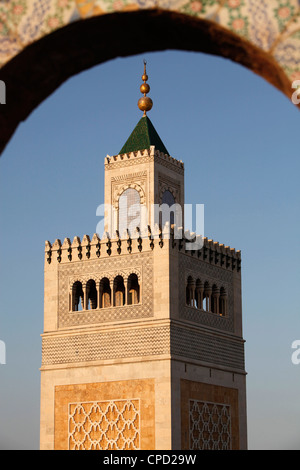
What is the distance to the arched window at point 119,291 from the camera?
27234 millimetres

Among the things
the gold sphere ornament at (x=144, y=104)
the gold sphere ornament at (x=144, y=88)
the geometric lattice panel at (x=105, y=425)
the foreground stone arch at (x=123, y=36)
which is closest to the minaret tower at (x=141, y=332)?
the geometric lattice panel at (x=105, y=425)

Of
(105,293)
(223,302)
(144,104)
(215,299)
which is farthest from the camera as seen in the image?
(144,104)

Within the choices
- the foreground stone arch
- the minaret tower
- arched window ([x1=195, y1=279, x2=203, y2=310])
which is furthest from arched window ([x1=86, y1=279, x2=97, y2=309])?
the foreground stone arch

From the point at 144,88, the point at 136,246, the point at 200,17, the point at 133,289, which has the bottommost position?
the point at 200,17

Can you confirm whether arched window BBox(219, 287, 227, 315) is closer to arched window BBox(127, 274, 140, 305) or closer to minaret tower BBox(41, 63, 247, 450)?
minaret tower BBox(41, 63, 247, 450)

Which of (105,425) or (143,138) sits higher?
(143,138)

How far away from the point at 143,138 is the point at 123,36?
26694 millimetres

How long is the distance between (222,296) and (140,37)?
25.7 m

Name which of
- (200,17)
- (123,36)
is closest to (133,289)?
(123,36)

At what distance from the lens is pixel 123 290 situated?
2733cm

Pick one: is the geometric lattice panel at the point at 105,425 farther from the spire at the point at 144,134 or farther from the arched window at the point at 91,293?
the spire at the point at 144,134

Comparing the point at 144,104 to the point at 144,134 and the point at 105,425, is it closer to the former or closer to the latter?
Answer: the point at 144,134

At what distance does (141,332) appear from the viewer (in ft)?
86.0
